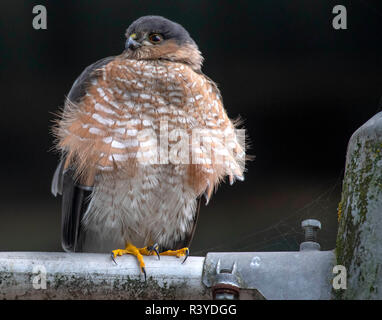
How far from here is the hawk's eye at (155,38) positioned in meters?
3.25

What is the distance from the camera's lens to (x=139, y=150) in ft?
9.18

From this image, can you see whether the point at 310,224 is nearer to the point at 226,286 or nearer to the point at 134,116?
the point at 226,286

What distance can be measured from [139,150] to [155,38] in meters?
0.78

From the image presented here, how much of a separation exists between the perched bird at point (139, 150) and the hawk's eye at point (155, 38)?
0.09 ft

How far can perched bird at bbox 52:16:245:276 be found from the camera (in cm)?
283

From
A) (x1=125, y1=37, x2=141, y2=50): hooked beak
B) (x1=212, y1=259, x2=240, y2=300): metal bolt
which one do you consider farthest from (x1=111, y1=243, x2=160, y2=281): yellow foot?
(x1=125, y1=37, x2=141, y2=50): hooked beak

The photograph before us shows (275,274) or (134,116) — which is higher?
(134,116)

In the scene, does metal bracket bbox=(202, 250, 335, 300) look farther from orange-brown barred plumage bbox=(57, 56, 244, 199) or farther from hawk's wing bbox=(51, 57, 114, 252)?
hawk's wing bbox=(51, 57, 114, 252)

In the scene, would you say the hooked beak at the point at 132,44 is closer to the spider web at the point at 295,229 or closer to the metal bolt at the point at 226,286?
the spider web at the point at 295,229

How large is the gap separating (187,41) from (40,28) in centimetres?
88

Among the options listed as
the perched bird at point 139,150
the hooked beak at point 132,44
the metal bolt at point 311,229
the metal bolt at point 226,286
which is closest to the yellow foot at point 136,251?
the perched bird at point 139,150

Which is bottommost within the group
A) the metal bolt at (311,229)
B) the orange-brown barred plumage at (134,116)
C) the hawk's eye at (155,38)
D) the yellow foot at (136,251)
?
the yellow foot at (136,251)

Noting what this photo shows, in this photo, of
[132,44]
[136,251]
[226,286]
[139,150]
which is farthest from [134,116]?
[226,286]

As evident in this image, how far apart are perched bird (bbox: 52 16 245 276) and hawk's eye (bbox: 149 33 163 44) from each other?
0.03 metres
